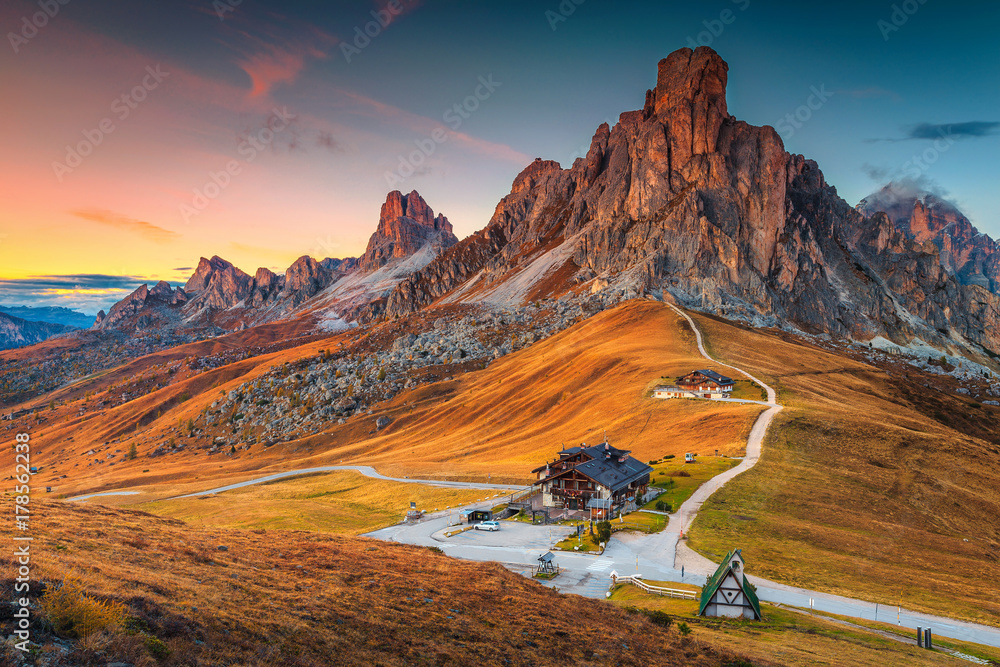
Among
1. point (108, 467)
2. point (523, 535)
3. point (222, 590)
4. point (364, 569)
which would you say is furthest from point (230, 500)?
point (108, 467)

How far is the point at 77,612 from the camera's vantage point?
1669 cm

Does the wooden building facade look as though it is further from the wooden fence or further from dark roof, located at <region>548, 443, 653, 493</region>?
the wooden fence

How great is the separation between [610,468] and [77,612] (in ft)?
176

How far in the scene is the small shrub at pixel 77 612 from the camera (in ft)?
53.0

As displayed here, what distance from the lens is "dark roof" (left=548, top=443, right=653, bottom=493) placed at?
60375 mm

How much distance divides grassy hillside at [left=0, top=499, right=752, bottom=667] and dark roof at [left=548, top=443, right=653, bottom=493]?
80.5ft

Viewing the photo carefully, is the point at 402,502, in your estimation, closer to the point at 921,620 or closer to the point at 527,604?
the point at 527,604

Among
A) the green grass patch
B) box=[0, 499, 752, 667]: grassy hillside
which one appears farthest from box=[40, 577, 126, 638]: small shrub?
the green grass patch

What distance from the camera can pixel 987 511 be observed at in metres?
58.3

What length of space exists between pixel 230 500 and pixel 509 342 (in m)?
120

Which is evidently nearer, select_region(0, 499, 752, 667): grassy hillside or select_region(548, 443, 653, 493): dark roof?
select_region(0, 499, 752, 667): grassy hillside

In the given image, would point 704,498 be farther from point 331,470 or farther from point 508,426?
point 331,470

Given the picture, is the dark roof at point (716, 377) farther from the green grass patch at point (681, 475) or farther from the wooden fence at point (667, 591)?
the wooden fence at point (667, 591)

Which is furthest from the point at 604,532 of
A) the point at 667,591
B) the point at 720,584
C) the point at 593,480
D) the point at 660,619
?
the point at 660,619
